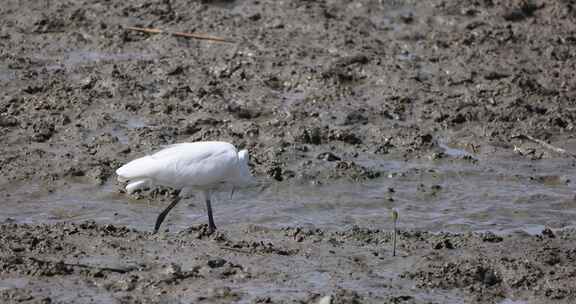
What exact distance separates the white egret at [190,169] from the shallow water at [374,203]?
399 mm

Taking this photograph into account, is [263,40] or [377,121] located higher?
[263,40]

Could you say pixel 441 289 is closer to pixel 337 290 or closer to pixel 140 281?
pixel 337 290

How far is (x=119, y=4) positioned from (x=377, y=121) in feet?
12.1

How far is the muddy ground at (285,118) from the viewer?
23.1ft

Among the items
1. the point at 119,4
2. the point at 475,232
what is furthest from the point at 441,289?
the point at 119,4

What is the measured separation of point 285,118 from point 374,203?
1.57 metres

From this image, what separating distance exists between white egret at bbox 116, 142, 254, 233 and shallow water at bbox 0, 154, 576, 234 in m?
0.40

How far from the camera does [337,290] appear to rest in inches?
270

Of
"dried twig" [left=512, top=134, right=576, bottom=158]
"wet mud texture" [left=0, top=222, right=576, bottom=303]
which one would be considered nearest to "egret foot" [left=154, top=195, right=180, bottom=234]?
"wet mud texture" [left=0, top=222, right=576, bottom=303]

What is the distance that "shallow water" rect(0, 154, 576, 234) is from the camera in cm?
864

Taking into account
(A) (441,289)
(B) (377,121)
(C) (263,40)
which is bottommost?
(A) (441,289)

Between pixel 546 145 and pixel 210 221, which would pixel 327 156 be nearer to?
pixel 210 221

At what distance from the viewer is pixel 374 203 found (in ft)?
29.7

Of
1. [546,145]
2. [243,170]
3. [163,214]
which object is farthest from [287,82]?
[163,214]
